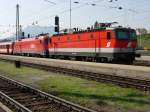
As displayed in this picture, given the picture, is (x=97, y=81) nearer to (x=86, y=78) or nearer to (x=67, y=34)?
(x=86, y=78)

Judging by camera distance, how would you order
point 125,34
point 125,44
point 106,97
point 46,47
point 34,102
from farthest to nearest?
point 46,47 < point 125,34 < point 125,44 < point 106,97 < point 34,102

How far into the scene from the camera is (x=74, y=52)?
120 ft

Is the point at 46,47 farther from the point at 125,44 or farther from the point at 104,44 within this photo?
the point at 125,44

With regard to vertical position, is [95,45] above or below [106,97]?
above

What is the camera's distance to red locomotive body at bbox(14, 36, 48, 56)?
1847 inches

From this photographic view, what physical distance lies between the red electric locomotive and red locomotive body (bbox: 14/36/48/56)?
9.81 m

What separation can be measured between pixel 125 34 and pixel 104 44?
193 centimetres

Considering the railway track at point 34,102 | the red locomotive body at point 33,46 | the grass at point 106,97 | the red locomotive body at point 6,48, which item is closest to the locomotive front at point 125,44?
the grass at point 106,97

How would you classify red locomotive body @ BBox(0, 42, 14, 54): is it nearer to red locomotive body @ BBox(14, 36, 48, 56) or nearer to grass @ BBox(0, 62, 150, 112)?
red locomotive body @ BBox(14, 36, 48, 56)

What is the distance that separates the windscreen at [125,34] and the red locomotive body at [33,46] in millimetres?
17175

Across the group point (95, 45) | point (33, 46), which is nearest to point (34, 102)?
point (95, 45)

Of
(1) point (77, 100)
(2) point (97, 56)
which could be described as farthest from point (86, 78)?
(2) point (97, 56)

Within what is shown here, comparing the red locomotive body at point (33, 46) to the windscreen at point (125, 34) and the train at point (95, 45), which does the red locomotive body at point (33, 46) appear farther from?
the windscreen at point (125, 34)

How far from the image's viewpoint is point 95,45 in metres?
32.0
